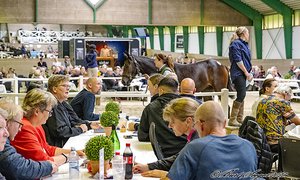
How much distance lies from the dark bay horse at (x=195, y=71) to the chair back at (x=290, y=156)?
5.21 metres

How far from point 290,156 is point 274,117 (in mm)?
782

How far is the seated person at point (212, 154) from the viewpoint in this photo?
269cm

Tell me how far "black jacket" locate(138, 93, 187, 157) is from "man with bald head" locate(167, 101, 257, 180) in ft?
4.71

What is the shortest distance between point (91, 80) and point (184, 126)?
3537mm

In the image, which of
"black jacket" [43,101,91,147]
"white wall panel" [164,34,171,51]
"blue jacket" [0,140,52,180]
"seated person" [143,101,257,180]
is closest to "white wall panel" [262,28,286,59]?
"white wall panel" [164,34,171,51]

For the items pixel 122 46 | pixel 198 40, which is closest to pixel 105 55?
pixel 122 46

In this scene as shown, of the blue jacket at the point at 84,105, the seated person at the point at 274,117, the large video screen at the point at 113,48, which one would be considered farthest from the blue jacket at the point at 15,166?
the large video screen at the point at 113,48

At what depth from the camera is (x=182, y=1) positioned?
2158 cm

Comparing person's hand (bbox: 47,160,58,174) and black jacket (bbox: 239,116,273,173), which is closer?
person's hand (bbox: 47,160,58,174)

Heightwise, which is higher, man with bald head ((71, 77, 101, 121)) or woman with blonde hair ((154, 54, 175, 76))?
woman with blonde hair ((154, 54, 175, 76))

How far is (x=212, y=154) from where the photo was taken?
2.69m

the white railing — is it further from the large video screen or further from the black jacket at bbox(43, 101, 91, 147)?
the black jacket at bbox(43, 101, 91, 147)

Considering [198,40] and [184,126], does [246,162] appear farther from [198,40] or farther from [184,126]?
[198,40]

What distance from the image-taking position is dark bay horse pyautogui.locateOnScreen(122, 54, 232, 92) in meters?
10.2
